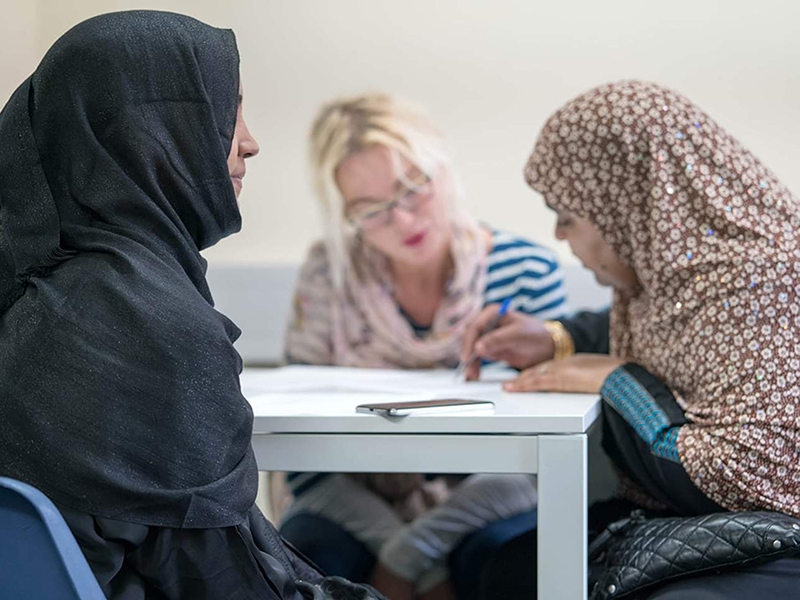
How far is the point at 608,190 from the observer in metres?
1.58

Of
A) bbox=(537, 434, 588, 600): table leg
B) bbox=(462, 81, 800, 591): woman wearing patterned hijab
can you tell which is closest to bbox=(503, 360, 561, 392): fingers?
bbox=(462, 81, 800, 591): woman wearing patterned hijab

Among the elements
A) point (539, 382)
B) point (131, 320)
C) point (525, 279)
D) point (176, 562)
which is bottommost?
point (525, 279)

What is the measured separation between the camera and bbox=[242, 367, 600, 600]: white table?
1.18 metres

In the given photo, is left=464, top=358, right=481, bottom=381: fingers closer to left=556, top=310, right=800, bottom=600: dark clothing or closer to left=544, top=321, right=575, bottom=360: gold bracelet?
left=544, top=321, right=575, bottom=360: gold bracelet

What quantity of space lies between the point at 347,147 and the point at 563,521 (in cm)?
152

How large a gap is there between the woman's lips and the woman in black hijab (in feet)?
4.22

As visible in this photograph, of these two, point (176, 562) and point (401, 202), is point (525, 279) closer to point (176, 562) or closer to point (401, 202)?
point (401, 202)

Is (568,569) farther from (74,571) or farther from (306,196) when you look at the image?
(306,196)

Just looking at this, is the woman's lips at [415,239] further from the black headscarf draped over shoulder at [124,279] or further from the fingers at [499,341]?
the black headscarf draped over shoulder at [124,279]

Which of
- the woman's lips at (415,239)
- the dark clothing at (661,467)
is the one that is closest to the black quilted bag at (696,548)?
the dark clothing at (661,467)

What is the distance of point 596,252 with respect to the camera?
1.65 m

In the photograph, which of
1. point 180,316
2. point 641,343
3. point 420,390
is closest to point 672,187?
point 641,343

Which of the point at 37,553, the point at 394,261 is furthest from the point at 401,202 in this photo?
the point at 37,553

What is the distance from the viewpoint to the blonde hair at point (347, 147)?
2.49 meters
